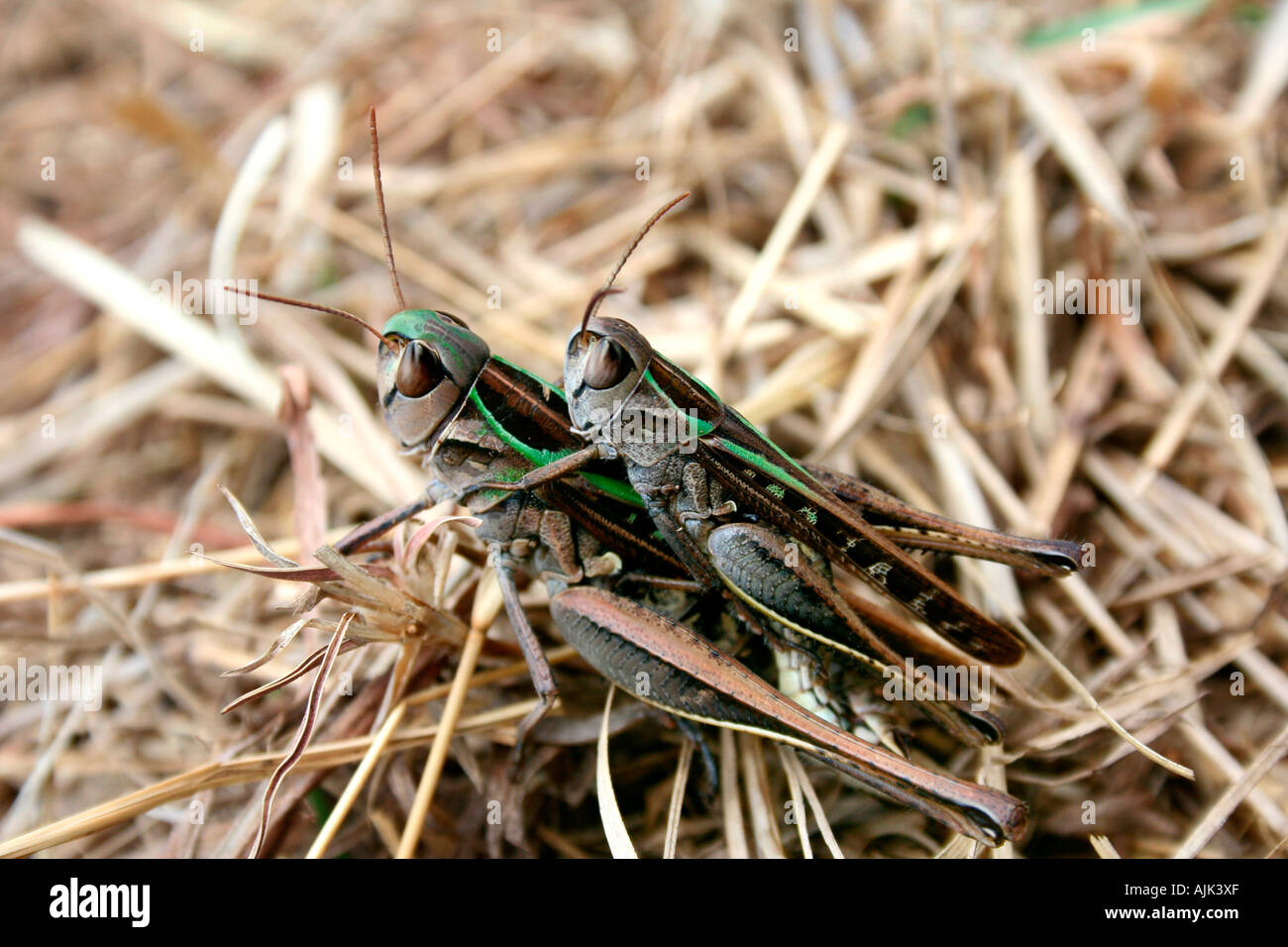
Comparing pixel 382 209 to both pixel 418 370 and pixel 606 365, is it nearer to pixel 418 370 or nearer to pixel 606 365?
pixel 418 370

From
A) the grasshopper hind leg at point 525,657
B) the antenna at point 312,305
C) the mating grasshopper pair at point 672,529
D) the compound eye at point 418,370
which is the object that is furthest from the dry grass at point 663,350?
the antenna at point 312,305

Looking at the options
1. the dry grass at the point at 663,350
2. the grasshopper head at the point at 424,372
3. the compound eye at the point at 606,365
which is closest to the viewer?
the compound eye at the point at 606,365

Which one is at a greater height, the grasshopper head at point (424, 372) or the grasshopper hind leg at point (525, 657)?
the grasshopper head at point (424, 372)

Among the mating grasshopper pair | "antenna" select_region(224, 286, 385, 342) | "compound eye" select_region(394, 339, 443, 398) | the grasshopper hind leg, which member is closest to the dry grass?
the grasshopper hind leg

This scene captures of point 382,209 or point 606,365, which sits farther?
point 382,209

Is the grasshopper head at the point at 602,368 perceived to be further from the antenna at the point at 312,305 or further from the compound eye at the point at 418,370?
the antenna at the point at 312,305

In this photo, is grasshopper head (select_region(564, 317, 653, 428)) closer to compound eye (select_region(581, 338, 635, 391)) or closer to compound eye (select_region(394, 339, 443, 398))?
compound eye (select_region(581, 338, 635, 391))

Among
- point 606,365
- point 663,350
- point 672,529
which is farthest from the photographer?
point 663,350

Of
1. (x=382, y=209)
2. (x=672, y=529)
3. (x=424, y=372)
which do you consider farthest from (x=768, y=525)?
(x=382, y=209)
